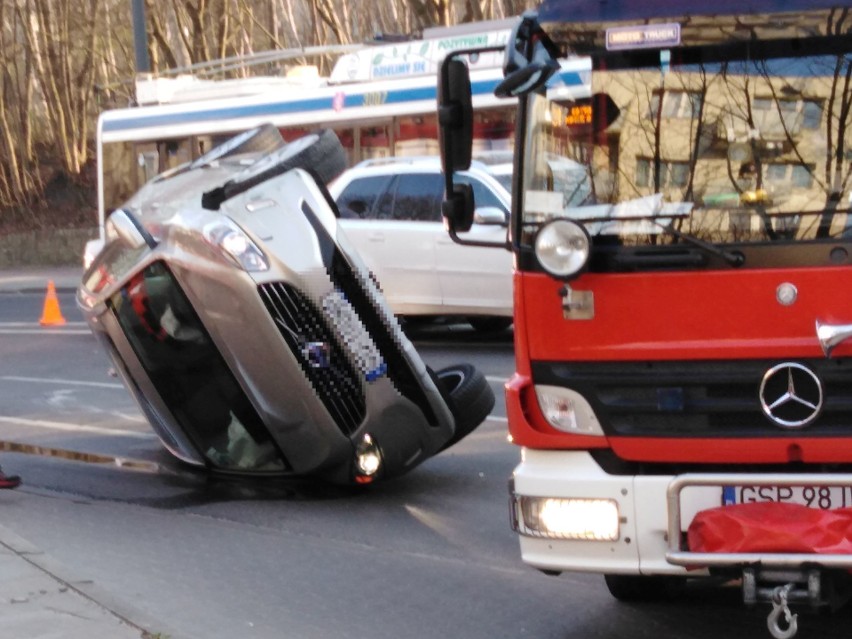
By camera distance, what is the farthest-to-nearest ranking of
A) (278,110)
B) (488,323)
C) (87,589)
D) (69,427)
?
(278,110)
(488,323)
(69,427)
(87,589)

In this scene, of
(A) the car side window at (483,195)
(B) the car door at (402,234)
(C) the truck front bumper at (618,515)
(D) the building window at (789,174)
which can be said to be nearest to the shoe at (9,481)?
(C) the truck front bumper at (618,515)

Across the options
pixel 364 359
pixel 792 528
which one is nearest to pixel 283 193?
pixel 364 359

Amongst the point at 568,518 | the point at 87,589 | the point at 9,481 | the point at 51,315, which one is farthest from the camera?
the point at 51,315

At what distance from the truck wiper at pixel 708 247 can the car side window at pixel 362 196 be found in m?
11.3

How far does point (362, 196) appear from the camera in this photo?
16.8 meters

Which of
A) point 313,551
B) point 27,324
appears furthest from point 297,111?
point 313,551

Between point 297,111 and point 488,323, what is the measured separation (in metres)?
6.62

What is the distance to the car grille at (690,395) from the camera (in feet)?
17.0

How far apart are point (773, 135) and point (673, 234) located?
478 mm

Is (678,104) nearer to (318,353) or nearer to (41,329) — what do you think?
(318,353)

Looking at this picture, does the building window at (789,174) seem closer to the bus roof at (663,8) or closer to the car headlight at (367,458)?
the bus roof at (663,8)

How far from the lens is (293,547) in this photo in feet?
25.4

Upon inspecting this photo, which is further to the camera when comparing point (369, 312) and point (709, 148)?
point (369, 312)

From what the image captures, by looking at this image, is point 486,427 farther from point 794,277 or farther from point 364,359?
point 794,277
